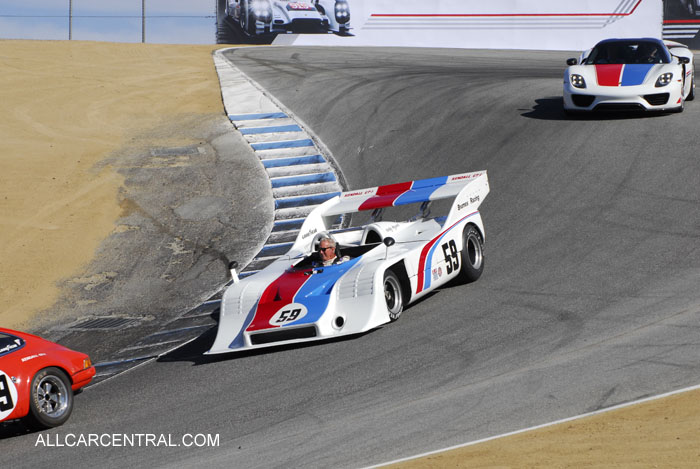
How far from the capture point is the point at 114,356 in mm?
11289

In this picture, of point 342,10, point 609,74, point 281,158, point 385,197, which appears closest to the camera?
point 385,197

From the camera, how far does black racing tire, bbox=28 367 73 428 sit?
8242mm

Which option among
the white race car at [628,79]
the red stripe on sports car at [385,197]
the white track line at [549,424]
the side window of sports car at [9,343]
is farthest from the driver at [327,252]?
the white race car at [628,79]

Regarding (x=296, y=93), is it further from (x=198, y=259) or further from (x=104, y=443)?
(x=104, y=443)

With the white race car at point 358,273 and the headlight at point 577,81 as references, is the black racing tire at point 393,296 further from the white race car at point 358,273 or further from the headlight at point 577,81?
the headlight at point 577,81

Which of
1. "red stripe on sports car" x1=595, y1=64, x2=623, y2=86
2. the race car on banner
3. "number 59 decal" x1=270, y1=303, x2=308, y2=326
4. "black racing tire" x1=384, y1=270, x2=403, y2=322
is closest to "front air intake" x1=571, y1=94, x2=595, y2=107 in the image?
"red stripe on sports car" x1=595, y1=64, x2=623, y2=86

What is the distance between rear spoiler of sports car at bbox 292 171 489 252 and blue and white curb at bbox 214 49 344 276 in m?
2.02

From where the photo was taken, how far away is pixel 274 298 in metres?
9.65

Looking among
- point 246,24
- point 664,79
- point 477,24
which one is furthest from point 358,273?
point 477,24

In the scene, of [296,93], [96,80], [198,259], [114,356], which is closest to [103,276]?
[198,259]

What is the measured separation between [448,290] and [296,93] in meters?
12.4

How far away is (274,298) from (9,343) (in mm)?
2739

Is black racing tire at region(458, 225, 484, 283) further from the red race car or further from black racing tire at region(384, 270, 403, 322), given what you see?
the red race car

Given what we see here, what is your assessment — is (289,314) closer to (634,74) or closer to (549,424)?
(549,424)
